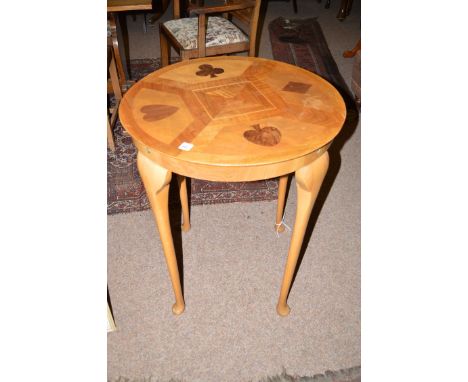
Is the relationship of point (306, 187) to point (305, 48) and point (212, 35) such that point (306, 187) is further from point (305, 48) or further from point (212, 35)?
point (305, 48)

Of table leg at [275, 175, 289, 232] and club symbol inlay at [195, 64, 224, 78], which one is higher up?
club symbol inlay at [195, 64, 224, 78]

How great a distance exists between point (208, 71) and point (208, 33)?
1346 mm

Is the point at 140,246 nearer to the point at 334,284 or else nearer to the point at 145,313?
the point at 145,313

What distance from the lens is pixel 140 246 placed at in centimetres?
193

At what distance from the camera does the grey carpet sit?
4.87ft

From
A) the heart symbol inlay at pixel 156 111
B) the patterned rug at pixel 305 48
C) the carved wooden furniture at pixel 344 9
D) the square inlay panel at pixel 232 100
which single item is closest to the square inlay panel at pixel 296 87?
the square inlay panel at pixel 232 100

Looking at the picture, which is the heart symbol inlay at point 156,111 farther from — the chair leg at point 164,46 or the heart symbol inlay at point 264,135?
the chair leg at point 164,46

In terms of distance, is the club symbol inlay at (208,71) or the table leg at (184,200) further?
the table leg at (184,200)

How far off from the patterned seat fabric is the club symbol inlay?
1.15 m

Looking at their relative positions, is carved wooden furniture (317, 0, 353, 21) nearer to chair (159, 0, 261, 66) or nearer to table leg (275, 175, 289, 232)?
chair (159, 0, 261, 66)

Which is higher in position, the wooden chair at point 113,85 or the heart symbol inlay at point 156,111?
the heart symbol inlay at point 156,111

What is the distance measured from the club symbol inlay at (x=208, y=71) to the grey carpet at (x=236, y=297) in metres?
0.84

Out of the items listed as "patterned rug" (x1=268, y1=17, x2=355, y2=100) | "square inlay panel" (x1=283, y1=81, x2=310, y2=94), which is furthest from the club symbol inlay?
"patterned rug" (x1=268, y1=17, x2=355, y2=100)

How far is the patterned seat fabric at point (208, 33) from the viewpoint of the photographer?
2.64 meters
